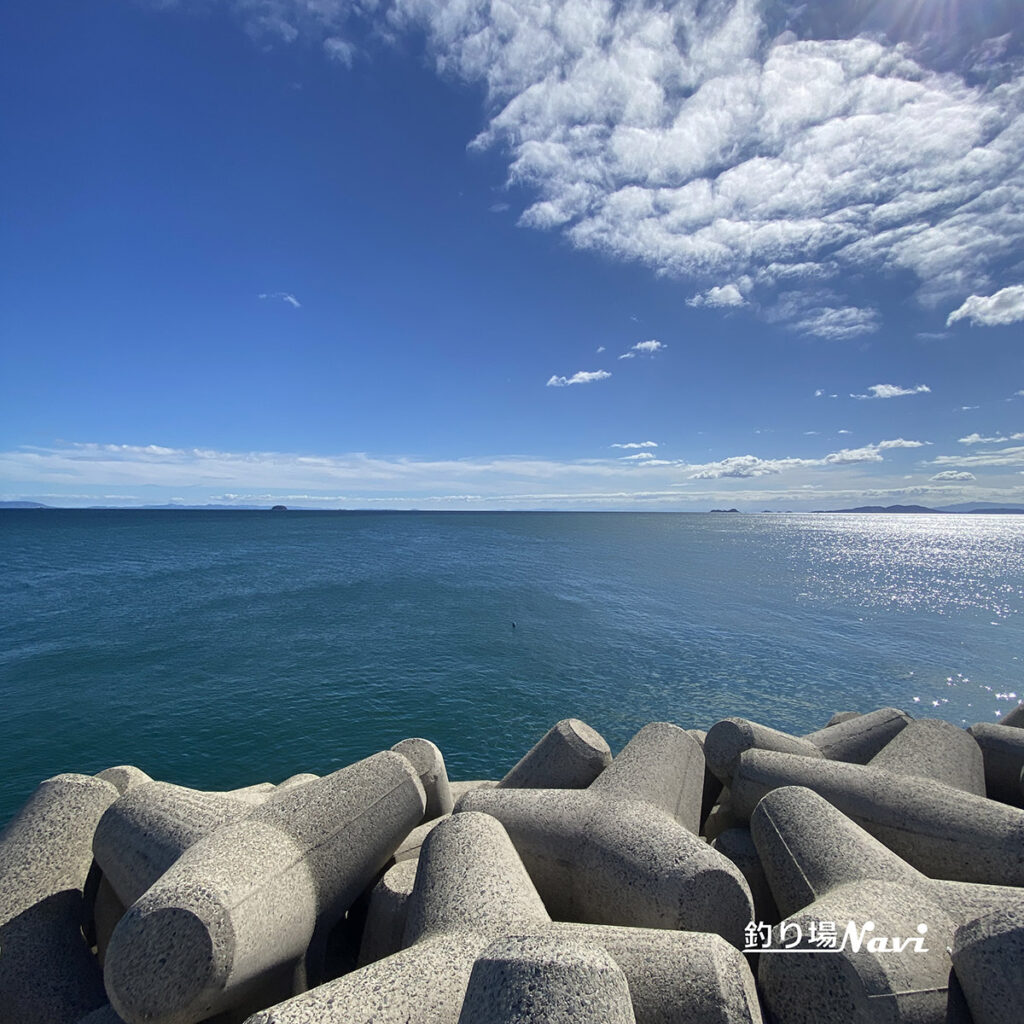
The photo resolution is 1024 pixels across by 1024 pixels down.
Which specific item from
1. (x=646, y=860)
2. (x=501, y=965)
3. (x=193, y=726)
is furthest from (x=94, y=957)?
(x=193, y=726)

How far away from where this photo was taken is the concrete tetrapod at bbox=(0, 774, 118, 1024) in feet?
13.5

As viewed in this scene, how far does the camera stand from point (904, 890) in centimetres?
383

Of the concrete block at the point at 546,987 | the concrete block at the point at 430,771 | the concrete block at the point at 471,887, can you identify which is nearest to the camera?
the concrete block at the point at 546,987

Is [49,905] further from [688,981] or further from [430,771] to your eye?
[688,981]

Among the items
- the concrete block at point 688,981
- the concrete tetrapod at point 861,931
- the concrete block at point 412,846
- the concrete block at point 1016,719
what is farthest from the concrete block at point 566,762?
the concrete block at point 1016,719

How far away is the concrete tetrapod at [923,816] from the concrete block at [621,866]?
2.37m

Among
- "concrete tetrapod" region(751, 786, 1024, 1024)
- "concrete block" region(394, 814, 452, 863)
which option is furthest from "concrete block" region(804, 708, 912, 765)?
"concrete block" region(394, 814, 452, 863)

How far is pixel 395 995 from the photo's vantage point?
2.90m

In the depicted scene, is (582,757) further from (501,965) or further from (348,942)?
(501,965)

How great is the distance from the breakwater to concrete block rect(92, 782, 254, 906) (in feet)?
0.07

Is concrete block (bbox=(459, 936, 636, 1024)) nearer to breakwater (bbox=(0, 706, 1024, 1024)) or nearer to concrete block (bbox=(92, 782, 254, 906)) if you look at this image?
breakwater (bbox=(0, 706, 1024, 1024))

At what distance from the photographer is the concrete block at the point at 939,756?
682 cm

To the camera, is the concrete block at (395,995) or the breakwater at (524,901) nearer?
the concrete block at (395,995)

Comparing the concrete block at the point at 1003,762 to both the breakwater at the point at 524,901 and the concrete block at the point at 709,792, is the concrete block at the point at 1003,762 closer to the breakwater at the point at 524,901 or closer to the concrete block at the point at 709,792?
the breakwater at the point at 524,901
